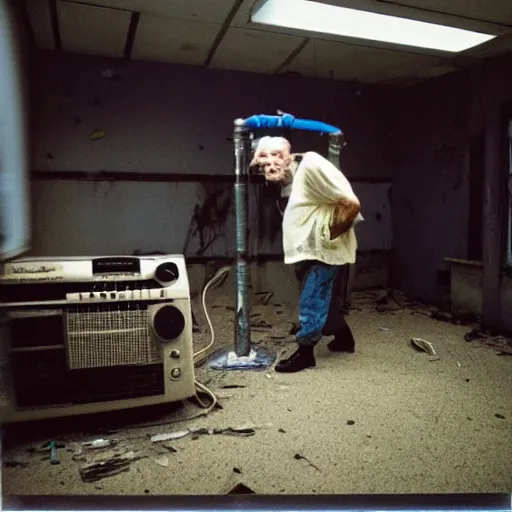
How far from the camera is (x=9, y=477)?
1235 millimetres

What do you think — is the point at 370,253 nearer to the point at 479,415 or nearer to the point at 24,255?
the point at 479,415

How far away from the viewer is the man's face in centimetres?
195

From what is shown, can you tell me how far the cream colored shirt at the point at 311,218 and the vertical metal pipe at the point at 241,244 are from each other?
193 millimetres

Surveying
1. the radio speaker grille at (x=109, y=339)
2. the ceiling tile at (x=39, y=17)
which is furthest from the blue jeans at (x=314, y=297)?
the ceiling tile at (x=39, y=17)

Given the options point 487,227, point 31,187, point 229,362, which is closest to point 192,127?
point 31,187

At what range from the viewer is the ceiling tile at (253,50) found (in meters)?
2.13

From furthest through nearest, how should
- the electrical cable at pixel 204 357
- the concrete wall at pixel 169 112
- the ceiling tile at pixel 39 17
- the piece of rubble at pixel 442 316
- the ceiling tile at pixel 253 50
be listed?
the piece of rubble at pixel 442 316, the ceiling tile at pixel 253 50, the concrete wall at pixel 169 112, the ceiling tile at pixel 39 17, the electrical cable at pixel 204 357

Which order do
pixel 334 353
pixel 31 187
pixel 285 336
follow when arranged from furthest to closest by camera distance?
pixel 285 336 → pixel 334 353 → pixel 31 187

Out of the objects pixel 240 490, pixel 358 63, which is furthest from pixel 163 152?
pixel 240 490

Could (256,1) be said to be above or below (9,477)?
above

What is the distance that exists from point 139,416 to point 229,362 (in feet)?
1.88

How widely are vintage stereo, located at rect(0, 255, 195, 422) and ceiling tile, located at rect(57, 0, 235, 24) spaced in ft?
3.65

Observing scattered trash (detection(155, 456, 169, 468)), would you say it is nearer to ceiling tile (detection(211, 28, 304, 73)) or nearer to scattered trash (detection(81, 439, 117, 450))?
scattered trash (detection(81, 439, 117, 450))

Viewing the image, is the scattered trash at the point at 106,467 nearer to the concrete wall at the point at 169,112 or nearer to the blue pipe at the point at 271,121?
the concrete wall at the point at 169,112
